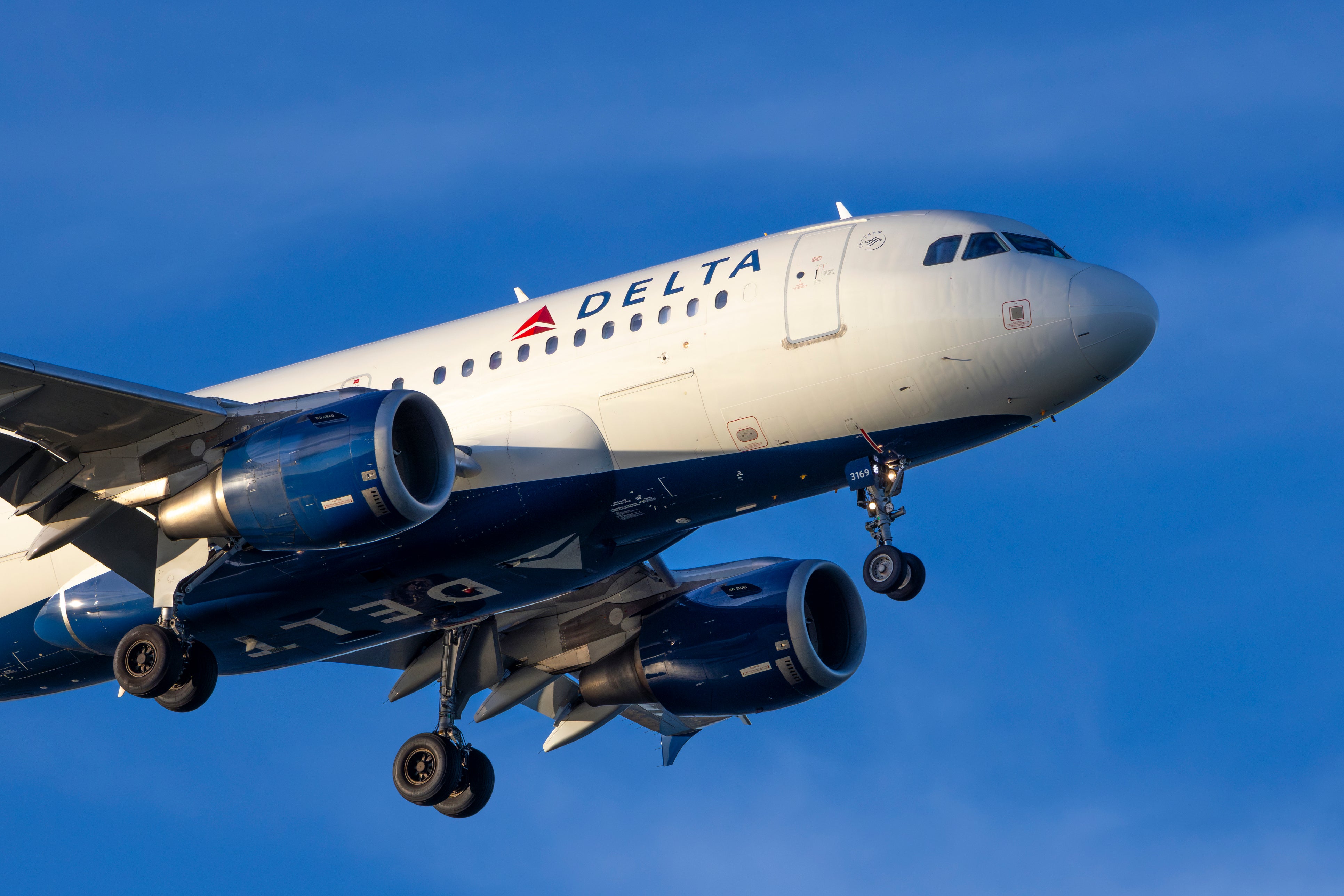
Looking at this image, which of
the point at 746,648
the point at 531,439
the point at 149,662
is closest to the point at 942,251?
the point at 531,439

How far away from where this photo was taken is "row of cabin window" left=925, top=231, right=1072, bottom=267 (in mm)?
21266

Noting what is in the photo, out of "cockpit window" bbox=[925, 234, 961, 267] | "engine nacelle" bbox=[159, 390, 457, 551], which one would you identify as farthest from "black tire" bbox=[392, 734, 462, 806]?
"cockpit window" bbox=[925, 234, 961, 267]

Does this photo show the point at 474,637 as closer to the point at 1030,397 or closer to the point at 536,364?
the point at 536,364

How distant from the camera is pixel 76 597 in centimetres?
2369

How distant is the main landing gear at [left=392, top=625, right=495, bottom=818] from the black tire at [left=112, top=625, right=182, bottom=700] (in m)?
4.48

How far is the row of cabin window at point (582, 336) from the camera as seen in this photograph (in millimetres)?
21812

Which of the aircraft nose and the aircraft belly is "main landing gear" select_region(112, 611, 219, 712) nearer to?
the aircraft belly

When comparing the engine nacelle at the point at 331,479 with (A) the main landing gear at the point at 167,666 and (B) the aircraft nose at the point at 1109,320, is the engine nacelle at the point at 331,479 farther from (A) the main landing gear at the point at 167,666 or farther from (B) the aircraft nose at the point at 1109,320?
(B) the aircraft nose at the point at 1109,320

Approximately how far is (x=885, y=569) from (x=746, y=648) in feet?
17.0

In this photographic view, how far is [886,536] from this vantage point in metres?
21.2

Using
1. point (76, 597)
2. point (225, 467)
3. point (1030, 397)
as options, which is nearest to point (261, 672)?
point (76, 597)

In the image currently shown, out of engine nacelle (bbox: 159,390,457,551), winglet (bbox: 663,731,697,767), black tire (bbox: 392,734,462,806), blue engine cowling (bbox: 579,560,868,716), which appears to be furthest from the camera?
winglet (bbox: 663,731,697,767)

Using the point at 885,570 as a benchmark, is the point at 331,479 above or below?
below

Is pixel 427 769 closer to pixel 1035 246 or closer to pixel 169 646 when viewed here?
pixel 169 646
